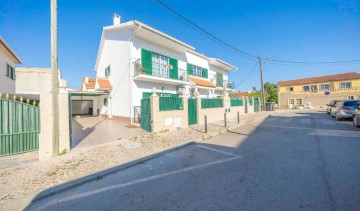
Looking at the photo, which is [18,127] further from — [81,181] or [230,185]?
[230,185]

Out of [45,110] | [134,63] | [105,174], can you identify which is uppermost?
[134,63]

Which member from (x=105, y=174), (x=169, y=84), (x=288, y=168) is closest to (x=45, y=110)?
(x=105, y=174)

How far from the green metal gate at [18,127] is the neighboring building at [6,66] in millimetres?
9506

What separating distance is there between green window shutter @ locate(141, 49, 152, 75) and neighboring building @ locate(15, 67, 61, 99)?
11889 mm

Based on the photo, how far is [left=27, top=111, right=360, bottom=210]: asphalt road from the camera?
2793 millimetres

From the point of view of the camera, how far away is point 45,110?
550cm

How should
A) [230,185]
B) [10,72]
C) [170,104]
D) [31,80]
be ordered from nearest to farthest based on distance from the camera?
[230,185] → [170,104] → [10,72] → [31,80]

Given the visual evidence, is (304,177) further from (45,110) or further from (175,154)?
(45,110)

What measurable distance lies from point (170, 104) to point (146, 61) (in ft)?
18.6

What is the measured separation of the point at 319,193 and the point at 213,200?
1919 millimetres

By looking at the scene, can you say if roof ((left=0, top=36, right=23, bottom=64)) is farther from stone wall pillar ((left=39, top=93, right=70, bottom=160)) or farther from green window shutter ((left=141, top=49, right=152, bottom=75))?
stone wall pillar ((left=39, top=93, right=70, bottom=160))

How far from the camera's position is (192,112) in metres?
12.2

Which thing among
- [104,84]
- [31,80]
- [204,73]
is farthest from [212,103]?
[31,80]

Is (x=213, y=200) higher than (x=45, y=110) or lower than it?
lower
